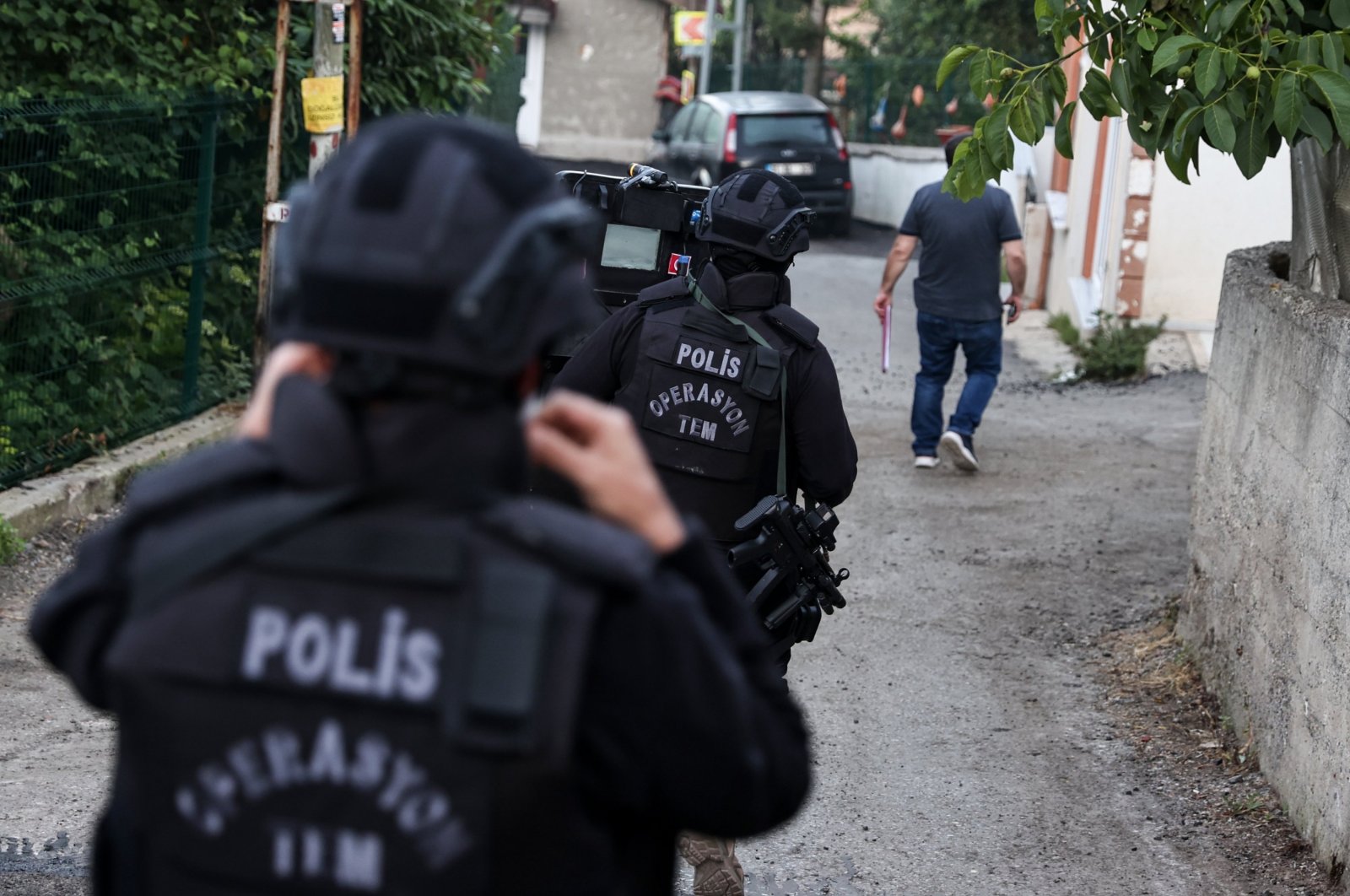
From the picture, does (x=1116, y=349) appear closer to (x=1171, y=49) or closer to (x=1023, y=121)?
(x=1023, y=121)

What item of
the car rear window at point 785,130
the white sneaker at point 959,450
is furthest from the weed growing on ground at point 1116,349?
the car rear window at point 785,130

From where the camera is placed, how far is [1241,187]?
41.2 feet

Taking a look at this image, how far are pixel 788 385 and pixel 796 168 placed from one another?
18339 mm

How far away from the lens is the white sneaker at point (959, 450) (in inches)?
364

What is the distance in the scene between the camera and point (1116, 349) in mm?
12562

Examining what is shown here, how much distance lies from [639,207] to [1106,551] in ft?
11.5

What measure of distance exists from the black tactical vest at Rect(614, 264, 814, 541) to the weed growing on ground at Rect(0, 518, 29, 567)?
11.0 ft

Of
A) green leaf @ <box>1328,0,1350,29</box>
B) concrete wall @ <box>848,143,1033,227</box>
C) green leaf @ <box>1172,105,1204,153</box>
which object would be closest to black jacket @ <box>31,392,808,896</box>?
green leaf @ <box>1172,105,1204,153</box>

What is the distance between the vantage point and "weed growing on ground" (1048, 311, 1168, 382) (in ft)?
41.1

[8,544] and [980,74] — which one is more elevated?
[980,74]

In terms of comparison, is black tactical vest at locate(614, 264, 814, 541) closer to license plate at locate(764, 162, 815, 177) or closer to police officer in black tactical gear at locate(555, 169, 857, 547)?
police officer in black tactical gear at locate(555, 169, 857, 547)

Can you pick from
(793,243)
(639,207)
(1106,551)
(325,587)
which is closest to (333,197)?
(325,587)

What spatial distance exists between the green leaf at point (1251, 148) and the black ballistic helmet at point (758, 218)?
3.82 ft

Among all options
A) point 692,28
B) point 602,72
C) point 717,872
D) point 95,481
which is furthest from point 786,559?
point 602,72
